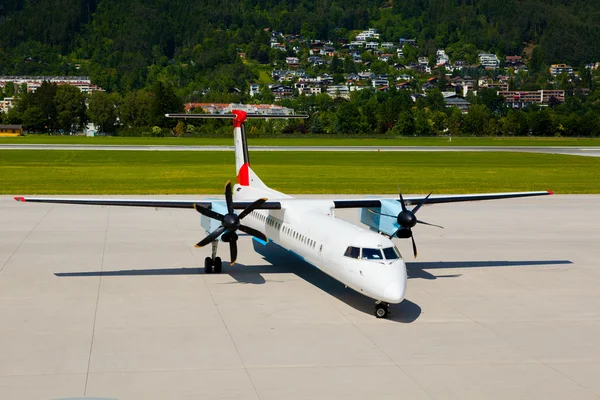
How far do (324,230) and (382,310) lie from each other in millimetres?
3464

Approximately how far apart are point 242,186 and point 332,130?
541ft

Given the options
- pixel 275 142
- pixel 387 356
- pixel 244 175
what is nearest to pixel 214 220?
pixel 244 175

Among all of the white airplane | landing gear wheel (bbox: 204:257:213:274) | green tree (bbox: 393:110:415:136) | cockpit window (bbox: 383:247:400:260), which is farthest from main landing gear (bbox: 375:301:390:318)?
green tree (bbox: 393:110:415:136)

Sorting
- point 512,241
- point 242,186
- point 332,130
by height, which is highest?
point 242,186

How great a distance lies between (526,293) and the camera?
25.8 m

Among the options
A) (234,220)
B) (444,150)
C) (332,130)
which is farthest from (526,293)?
(332,130)

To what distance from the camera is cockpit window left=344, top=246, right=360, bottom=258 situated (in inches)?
884

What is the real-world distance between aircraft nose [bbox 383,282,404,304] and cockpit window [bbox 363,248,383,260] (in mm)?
1023

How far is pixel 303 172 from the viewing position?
71000 mm

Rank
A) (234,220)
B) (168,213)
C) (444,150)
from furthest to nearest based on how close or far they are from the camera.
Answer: (444,150) < (168,213) < (234,220)

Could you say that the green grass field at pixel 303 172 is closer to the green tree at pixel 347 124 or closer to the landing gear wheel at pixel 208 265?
the landing gear wheel at pixel 208 265

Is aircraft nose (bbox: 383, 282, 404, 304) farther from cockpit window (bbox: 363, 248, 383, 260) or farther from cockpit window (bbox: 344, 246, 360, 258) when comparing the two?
cockpit window (bbox: 344, 246, 360, 258)

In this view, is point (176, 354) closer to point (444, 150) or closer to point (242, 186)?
point (242, 186)

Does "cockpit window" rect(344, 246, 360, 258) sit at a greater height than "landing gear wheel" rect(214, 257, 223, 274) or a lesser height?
greater
